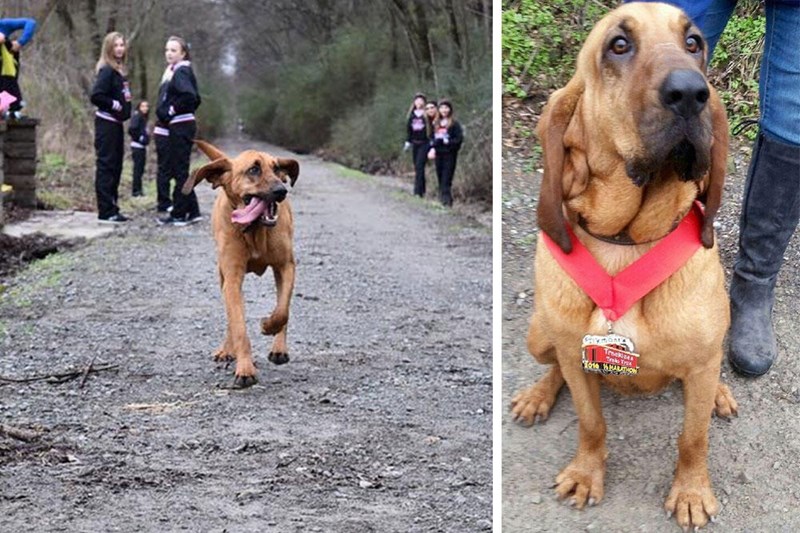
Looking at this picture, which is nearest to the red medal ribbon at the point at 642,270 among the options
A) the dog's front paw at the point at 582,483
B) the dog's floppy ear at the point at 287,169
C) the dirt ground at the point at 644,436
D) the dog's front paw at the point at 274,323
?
the dirt ground at the point at 644,436

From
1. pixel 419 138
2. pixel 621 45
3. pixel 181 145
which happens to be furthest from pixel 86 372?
pixel 419 138

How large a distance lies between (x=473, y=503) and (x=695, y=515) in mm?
597

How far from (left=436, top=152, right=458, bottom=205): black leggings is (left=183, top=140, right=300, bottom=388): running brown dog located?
615 cm

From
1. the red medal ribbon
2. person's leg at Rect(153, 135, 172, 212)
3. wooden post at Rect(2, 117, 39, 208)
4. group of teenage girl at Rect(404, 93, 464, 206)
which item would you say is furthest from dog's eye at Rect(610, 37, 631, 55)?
group of teenage girl at Rect(404, 93, 464, 206)

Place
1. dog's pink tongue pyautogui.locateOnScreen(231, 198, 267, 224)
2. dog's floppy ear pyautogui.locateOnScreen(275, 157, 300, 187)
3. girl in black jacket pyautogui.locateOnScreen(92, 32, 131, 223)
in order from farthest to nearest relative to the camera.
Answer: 1. girl in black jacket pyautogui.locateOnScreen(92, 32, 131, 223)
2. dog's floppy ear pyautogui.locateOnScreen(275, 157, 300, 187)
3. dog's pink tongue pyautogui.locateOnScreen(231, 198, 267, 224)

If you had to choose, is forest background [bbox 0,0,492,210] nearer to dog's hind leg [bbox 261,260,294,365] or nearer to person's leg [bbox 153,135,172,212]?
person's leg [bbox 153,135,172,212]

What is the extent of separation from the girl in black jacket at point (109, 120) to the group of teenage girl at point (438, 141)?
3183mm

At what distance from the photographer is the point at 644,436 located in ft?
6.21

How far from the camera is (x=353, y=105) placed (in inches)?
734

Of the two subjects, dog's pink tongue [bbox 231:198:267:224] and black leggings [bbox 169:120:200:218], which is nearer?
dog's pink tongue [bbox 231:198:267:224]

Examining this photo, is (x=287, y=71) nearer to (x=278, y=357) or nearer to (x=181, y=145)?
(x=181, y=145)

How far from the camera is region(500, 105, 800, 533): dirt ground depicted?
163 cm

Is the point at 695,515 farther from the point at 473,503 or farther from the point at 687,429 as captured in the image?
the point at 473,503

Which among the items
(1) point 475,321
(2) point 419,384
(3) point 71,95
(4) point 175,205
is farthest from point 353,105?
(2) point 419,384
